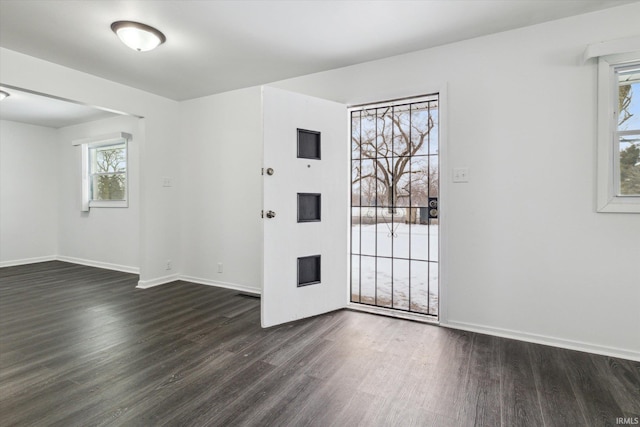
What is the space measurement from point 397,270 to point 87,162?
18.4ft

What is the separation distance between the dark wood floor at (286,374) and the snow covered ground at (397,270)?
0.82 m

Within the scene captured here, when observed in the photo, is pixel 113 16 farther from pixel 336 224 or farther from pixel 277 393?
pixel 277 393

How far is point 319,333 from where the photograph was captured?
8.61 feet

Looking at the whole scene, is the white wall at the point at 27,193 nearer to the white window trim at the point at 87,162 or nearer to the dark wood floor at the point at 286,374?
the white window trim at the point at 87,162

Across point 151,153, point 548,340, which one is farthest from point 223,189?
point 548,340

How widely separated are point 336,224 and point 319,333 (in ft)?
3.44

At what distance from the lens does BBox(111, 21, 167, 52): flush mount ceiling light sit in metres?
2.40

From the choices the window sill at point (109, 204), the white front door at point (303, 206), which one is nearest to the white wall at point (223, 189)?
the white front door at point (303, 206)

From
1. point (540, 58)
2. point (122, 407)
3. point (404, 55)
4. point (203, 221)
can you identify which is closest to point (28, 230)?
point (203, 221)

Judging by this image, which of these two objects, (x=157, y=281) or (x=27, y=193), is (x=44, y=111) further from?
(x=157, y=281)

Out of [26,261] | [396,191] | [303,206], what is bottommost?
[26,261]

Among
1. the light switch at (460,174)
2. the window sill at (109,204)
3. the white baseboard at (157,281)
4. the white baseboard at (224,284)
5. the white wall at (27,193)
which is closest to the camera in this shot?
the light switch at (460,174)

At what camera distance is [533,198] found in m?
2.46

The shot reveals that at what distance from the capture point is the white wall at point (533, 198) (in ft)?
7.36
